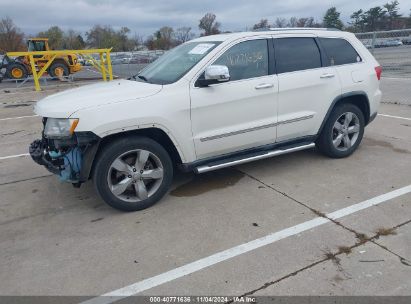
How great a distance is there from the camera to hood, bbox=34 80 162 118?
3531 mm

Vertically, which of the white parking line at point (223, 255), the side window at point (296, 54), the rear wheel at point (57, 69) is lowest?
the white parking line at point (223, 255)

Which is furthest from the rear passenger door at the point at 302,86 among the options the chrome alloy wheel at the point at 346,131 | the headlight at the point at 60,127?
the headlight at the point at 60,127

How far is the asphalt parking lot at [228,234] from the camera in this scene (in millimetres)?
2756

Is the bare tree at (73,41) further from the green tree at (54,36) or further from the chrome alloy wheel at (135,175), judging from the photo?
the chrome alloy wheel at (135,175)

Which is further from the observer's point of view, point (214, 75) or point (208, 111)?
point (208, 111)

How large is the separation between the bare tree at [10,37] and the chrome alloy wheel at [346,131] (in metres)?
62.7

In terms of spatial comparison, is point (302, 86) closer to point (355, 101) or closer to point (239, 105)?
point (239, 105)

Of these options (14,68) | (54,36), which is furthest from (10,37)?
(14,68)

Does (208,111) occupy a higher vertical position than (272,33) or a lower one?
lower

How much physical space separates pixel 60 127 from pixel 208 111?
154 cm

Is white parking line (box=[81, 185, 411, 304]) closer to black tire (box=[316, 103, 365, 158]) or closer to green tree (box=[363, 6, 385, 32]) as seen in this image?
black tire (box=[316, 103, 365, 158])

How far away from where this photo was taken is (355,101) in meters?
5.23

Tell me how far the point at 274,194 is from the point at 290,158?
1.32m

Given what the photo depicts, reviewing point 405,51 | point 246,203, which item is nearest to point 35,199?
point 246,203
